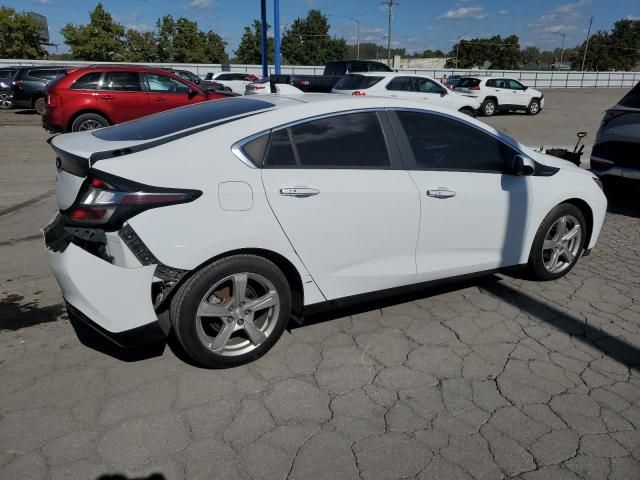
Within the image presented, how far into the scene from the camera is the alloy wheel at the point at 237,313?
2.92 meters

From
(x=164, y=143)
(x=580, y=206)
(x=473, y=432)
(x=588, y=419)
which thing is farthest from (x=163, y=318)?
(x=580, y=206)

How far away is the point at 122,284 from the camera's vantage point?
265 cm

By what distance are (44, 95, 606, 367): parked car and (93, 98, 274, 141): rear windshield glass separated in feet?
0.07

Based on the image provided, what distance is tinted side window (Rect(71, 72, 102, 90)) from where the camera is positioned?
432 inches

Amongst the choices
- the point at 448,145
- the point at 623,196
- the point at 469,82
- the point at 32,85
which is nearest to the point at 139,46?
the point at 32,85

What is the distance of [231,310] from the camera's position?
117 inches

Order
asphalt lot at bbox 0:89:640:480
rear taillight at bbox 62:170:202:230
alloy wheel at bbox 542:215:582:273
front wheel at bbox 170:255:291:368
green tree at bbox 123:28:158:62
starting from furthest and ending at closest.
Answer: green tree at bbox 123:28:158:62 → alloy wheel at bbox 542:215:582:273 → front wheel at bbox 170:255:291:368 → rear taillight at bbox 62:170:202:230 → asphalt lot at bbox 0:89:640:480

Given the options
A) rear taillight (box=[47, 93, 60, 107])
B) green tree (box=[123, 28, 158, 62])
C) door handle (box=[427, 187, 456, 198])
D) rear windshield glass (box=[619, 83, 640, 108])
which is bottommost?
door handle (box=[427, 187, 456, 198])

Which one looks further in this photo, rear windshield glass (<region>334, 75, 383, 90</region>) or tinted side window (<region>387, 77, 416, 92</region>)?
tinted side window (<region>387, 77, 416, 92</region>)

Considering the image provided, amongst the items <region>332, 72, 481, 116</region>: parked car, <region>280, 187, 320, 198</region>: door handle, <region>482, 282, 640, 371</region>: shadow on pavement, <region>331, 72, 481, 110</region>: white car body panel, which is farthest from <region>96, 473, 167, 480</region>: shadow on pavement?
<region>332, 72, 481, 116</region>: parked car

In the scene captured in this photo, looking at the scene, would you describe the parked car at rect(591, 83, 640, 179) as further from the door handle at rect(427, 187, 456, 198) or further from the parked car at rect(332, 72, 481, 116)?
the parked car at rect(332, 72, 481, 116)

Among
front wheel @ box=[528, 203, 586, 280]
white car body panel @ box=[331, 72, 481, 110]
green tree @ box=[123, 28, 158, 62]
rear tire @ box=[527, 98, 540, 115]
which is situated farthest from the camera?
green tree @ box=[123, 28, 158, 62]

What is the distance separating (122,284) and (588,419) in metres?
2.55

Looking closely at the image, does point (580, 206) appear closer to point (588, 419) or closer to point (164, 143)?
point (588, 419)
